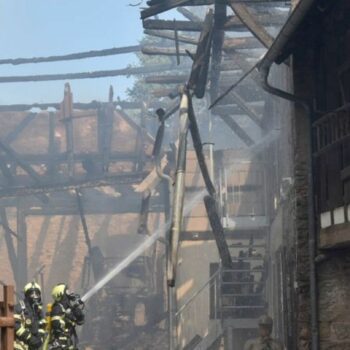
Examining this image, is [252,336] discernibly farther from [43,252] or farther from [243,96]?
[43,252]

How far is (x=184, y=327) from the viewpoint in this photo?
61.4ft

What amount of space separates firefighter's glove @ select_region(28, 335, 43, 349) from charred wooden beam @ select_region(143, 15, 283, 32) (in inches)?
246

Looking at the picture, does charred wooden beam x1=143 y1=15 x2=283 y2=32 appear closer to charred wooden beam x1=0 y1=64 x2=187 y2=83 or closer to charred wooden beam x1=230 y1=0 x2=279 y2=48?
charred wooden beam x1=230 y1=0 x2=279 y2=48

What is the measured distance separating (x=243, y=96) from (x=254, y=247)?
3.91 meters

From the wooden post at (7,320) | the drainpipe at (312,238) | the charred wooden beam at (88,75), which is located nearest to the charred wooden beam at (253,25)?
the drainpipe at (312,238)

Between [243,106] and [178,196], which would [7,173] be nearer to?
[243,106]

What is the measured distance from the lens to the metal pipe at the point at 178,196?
11.1 metres

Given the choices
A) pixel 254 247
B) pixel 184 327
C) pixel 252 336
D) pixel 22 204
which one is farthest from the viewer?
pixel 22 204

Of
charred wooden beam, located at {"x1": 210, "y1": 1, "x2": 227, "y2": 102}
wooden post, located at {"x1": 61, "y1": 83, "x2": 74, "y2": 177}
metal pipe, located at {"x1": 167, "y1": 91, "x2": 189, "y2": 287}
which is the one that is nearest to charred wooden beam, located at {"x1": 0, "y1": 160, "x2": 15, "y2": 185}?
wooden post, located at {"x1": 61, "y1": 83, "x2": 74, "y2": 177}

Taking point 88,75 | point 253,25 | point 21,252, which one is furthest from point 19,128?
point 253,25

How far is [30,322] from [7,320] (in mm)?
3263

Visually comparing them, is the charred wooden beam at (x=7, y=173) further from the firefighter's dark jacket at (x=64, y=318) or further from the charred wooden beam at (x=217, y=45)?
the firefighter's dark jacket at (x=64, y=318)

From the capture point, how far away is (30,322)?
8.99 metres

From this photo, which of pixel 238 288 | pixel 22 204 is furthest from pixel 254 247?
pixel 22 204
